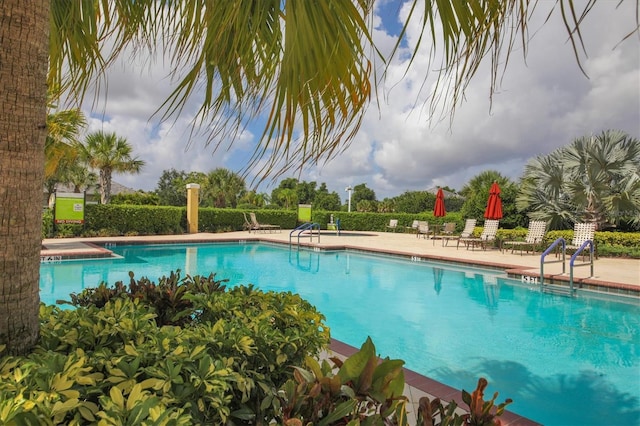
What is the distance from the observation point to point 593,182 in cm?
1477

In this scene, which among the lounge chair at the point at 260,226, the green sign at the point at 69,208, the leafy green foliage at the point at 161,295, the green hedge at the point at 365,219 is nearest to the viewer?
the leafy green foliage at the point at 161,295

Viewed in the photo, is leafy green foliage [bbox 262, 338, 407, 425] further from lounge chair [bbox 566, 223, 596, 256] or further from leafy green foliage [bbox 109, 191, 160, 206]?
leafy green foliage [bbox 109, 191, 160, 206]

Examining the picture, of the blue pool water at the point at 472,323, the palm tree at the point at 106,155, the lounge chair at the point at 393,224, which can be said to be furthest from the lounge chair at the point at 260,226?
the blue pool water at the point at 472,323

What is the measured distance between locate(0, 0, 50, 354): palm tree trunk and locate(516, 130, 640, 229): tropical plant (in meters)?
16.9

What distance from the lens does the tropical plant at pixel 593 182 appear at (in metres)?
14.6

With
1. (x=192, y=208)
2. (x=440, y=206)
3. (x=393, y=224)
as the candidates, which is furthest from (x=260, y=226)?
(x=440, y=206)

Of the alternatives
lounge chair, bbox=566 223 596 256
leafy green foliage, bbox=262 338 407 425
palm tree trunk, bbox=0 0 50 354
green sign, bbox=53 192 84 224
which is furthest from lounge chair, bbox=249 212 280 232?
leafy green foliage, bbox=262 338 407 425

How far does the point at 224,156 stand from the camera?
1.57 metres

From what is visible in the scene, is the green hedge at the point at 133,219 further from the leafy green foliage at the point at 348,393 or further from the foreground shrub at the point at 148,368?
the leafy green foliage at the point at 348,393

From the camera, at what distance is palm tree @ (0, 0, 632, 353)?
123cm

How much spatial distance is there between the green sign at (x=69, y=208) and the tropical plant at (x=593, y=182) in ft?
59.6

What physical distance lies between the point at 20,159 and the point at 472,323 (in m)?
6.79

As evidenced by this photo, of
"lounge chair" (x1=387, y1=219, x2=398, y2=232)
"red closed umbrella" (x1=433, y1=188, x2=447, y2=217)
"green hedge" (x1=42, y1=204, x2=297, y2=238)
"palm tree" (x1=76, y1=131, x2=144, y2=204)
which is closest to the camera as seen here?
"green hedge" (x1=42, y1=204, x2=297, y2=238)

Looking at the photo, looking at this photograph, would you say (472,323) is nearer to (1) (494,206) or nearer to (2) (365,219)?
(1) (494,206)
